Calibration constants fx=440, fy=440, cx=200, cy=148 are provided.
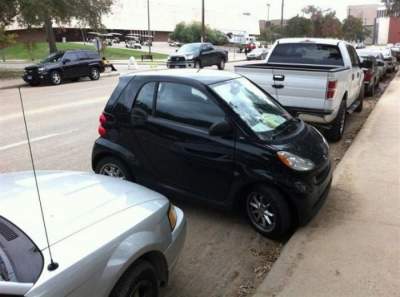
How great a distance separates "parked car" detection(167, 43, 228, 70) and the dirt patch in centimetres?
2293

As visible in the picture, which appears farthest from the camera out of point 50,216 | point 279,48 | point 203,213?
point 279,48

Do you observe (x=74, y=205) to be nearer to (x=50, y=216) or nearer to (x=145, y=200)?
(x=50, y=216)

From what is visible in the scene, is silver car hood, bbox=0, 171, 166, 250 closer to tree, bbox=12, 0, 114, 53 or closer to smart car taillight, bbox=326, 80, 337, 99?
smart car taillight, bbox=326, 80, 337, 99

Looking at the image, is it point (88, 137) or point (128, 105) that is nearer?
point (128, 105)

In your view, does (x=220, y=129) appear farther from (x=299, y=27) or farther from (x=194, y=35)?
(x=194, y=35)

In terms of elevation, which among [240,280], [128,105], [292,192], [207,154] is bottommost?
[240,280]

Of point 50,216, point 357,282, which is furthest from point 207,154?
point 50,216

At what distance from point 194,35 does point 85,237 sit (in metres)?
101

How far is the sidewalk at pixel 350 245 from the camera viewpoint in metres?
3.61

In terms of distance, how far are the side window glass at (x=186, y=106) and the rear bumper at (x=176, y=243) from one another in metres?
1.55

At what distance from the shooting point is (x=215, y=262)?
4.27m

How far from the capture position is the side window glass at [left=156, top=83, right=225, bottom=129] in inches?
188

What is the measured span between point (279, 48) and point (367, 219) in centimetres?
646

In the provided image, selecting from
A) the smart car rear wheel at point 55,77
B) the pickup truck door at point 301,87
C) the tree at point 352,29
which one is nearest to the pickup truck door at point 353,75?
the pickup truck door at point 301,87
